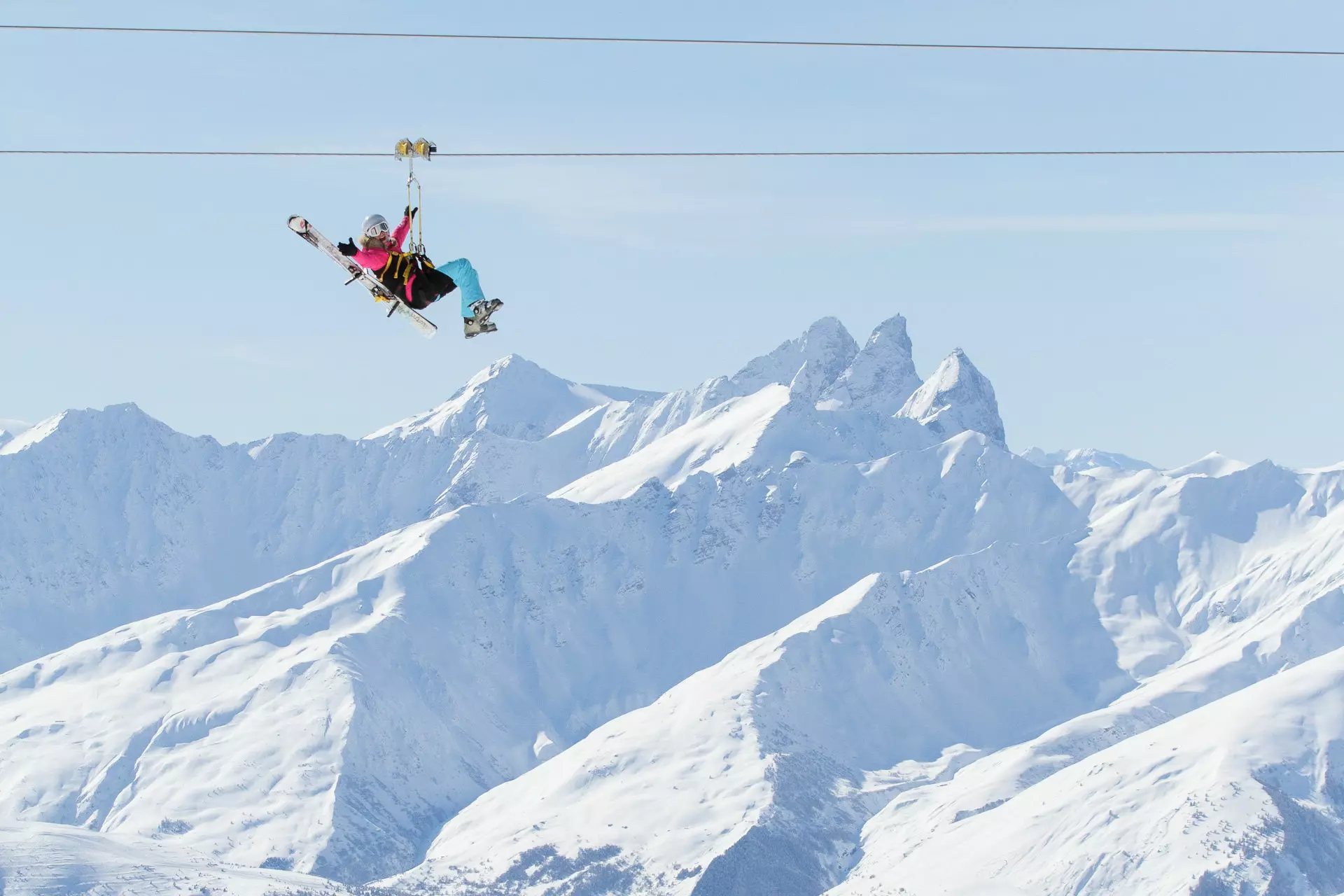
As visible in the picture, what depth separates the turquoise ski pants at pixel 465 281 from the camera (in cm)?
5359

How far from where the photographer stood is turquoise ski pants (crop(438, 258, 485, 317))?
53.6 m

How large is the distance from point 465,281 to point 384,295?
2434 millimetres

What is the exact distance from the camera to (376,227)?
173 ft

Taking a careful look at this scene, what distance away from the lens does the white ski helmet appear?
52750 mm

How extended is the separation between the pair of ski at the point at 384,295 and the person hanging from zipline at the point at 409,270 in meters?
0.05

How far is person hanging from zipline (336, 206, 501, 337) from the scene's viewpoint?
52438 millimetres

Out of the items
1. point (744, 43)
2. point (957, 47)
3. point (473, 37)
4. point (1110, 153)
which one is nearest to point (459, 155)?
point (473, 37)

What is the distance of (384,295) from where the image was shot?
5259cm

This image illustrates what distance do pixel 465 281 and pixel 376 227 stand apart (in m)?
2.78

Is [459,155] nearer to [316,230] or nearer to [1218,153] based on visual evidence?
[316,230]

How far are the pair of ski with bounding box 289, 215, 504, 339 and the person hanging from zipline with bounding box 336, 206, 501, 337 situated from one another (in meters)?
0.05

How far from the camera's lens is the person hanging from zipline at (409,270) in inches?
2064

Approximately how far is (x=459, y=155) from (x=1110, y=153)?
1603cm

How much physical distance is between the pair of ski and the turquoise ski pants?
244 mm
